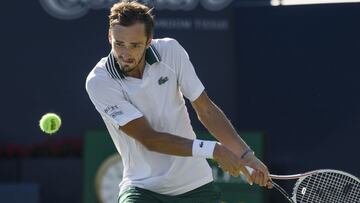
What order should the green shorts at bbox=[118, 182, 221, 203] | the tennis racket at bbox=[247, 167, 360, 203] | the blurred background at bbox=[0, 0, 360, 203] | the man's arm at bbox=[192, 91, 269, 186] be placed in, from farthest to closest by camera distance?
the blurred background at bbox=[0, 0, 360, 203] < the tennis racket at bbox=[247, 167, 360, 203] < the green shorts at bbox=[118, 182, 221, 203] < the man's arm at bbox=[192, 91, 269, 186]

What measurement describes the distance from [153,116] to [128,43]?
403mm

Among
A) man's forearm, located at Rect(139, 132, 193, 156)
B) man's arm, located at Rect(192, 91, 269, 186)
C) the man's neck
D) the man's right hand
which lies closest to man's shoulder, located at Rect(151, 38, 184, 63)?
the man's neck

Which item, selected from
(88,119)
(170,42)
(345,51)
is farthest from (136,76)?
(88,119)

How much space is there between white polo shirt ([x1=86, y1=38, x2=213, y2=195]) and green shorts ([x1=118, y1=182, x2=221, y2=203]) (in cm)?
2

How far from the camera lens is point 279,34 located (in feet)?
29.2

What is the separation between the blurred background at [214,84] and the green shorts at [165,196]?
300 cm

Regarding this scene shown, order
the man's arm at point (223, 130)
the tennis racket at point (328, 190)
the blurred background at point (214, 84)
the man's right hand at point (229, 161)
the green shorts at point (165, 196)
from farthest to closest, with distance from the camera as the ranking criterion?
the blurred background at point (214, 84) < the tennis racket at point (328, 190) < the green shorts at point (165, 196) < the man's arm at point (223, 130) < the man's right hand at point (229, 161)

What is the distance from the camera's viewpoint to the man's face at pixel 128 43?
4941 mm

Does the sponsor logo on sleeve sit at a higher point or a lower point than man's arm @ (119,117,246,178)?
higher

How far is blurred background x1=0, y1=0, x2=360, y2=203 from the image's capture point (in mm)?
8633

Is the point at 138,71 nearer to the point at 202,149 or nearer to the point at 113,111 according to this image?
the point at 113,111

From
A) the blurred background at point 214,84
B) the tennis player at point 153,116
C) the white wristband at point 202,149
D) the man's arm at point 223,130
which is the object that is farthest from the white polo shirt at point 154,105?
the blurred background at point 214,84

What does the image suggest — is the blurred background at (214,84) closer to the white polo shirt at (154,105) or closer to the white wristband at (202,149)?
the white polo shirt at (154,105)

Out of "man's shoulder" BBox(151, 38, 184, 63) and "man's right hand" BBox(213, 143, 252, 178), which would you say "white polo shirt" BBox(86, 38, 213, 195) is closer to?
"man's shoulder" BBox(151, 38, 184, 63)
